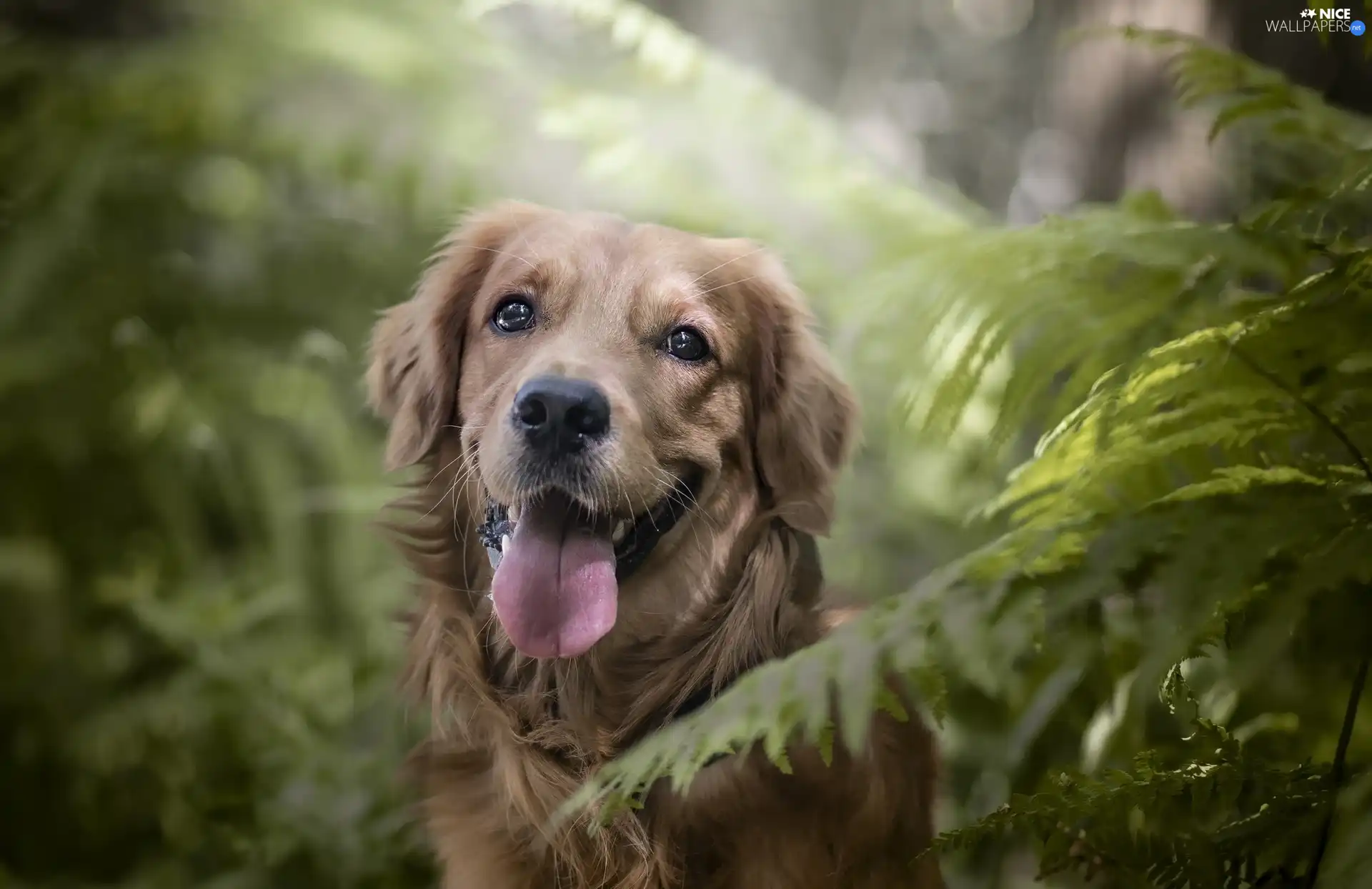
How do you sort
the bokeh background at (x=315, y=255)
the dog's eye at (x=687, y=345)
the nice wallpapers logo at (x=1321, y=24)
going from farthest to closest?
the bokeh background at (x=315, y=255)
the dog's eye at (x=687, y=345)
the nice wallpapers logo at (x=1321, y=24)

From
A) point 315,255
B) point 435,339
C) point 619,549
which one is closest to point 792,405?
point 619,549

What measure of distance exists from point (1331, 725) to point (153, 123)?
168 cm

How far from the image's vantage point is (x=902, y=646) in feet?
2.20

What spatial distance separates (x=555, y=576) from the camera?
1.01 m

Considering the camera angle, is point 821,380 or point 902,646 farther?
point 821,380

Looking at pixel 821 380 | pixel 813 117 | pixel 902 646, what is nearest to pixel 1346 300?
pixel 902 646

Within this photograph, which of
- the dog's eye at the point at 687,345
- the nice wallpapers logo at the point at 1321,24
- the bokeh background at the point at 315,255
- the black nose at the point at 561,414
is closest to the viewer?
the nice wallpapers logo at the point at 1321,24

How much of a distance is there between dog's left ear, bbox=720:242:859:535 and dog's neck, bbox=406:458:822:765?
0.13 feet

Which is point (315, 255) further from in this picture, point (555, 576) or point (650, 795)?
point (650, 795)

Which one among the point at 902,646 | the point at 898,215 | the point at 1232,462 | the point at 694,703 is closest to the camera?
the point at 902,646

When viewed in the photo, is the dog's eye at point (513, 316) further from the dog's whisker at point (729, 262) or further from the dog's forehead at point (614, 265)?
the dog's whisker at point (729, 262)

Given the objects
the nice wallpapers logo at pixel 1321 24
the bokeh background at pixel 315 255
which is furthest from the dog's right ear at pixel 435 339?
the nice wallpapers logo at pixel 1321 24

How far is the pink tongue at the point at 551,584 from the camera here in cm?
100

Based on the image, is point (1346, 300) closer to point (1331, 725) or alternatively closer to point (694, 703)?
point (1331, 725)
